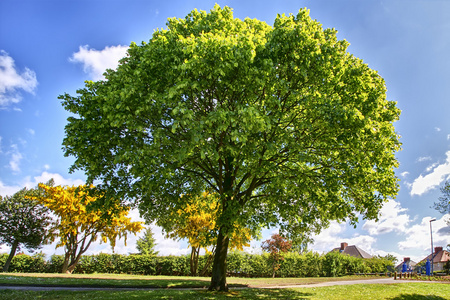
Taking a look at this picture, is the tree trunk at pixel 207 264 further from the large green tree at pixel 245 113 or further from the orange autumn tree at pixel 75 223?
the large green tree at pixel 245 113

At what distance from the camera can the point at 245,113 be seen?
10375mm

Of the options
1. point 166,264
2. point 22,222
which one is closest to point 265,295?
point 166,264

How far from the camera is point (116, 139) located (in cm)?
1384

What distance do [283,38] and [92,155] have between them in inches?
438

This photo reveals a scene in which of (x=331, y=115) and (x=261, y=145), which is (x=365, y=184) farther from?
(x=261, y=145)

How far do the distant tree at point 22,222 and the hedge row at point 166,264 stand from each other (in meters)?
2.87

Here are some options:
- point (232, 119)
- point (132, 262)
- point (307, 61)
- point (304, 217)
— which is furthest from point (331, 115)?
point (132, 262)

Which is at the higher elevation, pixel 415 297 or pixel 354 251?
pixel 415 297

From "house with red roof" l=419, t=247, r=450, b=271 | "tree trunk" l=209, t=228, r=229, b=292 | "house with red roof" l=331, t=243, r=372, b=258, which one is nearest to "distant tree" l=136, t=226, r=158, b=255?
"house with red roof" l=331, t=243, r=372, b=258

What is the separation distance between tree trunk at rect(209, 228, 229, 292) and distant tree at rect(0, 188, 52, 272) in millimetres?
34513

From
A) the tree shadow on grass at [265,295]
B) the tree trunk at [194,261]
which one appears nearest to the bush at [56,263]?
the tree trunk at [194,261]

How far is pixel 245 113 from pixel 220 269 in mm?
10037

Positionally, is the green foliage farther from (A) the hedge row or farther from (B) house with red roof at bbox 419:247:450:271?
(B) house with red roof at bbox 419:247:450:271

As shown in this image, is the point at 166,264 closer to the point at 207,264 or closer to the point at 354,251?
the point at 207,264
